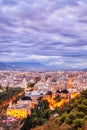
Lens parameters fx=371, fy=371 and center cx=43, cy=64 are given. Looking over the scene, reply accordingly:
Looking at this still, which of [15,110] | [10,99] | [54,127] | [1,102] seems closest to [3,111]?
[15,110]

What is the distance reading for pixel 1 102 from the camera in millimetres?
44406

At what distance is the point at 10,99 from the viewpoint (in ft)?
161

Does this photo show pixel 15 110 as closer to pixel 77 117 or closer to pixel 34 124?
pixel 34 124

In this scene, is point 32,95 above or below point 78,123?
below

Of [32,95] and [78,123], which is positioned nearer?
[78,123]

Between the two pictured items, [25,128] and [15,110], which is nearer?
[25,128]

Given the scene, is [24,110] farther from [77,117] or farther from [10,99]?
[77,117]

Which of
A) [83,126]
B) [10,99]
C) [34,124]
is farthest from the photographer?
[10,99]

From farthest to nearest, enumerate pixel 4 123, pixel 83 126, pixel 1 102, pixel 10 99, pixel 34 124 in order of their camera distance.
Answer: pixel 10 99 < pixel 1 102 < pixel 4 123 < pixel 34 124 < pixel 83 126

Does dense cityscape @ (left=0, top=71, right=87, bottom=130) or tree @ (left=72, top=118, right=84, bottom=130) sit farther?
dense cityscape @ (left=0, top=71, right=87, bottom=130)

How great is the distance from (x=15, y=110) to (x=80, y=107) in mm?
25258

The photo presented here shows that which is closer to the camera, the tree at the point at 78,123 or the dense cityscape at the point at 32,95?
the tree at the point at 78,123

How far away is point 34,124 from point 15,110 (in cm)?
1927

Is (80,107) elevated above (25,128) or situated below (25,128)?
above
